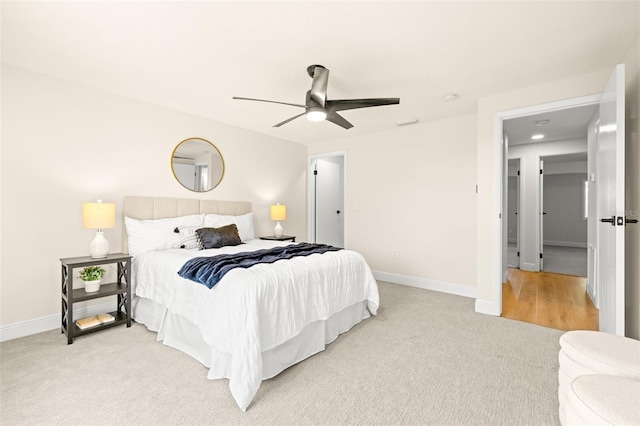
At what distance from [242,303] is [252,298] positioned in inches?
2.9

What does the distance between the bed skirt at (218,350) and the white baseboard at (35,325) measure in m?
0.49

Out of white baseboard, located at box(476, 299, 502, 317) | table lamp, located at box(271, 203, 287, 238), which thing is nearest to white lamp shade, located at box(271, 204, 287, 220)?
table lamp, located at box(271, 203, 287, 238)

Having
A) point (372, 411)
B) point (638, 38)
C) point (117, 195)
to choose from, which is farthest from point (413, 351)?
point (117, 195)

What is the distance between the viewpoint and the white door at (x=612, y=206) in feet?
6.48

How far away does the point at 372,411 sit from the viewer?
172 cm

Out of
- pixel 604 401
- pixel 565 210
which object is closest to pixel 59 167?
pixel 604 401

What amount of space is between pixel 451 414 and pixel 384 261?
3290mm

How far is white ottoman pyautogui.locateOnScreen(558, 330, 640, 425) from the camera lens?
134 cm

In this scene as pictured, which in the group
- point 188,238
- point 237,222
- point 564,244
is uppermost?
point 237,222

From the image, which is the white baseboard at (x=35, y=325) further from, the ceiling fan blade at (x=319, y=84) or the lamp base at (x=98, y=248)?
the ceiling fan blade at (x=319, y=84)

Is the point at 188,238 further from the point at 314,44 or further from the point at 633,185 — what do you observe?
the point at 633,185

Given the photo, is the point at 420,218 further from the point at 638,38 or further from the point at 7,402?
the point at 7,402

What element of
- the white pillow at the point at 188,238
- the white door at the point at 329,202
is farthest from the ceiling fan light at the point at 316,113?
the white door at the point at 329,202

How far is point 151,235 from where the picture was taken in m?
3.27
